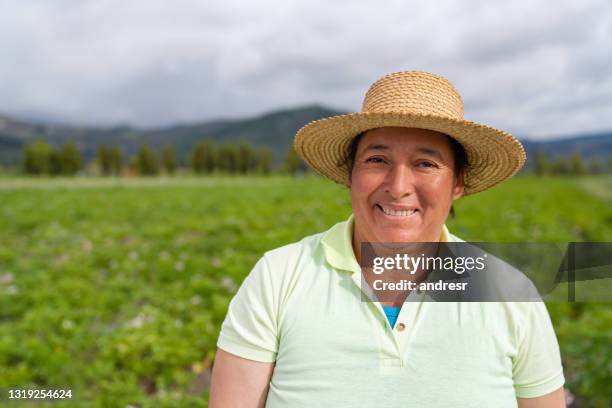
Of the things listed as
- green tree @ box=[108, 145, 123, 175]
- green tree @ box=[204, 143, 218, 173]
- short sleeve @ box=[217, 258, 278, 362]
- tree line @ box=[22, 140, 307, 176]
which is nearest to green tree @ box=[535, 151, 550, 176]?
tree line @ box=[22, 140, 307, 176]

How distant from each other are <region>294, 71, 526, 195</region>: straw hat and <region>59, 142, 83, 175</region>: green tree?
82.2 metres

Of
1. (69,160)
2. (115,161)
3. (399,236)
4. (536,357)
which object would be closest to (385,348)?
(399,236)

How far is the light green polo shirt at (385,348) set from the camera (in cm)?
166

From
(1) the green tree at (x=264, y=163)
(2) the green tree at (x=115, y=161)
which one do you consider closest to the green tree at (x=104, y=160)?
(2) the green tree at (x=115, y=161)

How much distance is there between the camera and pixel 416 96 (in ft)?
5.84

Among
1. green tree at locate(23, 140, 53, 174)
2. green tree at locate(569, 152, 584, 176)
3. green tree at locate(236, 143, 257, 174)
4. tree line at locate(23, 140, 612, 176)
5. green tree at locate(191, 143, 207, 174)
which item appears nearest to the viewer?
green tree at locate(23, 140, 53, 174)

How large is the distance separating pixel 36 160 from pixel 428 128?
272 ft

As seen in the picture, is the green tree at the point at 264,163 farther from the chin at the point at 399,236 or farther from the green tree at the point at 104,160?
the chin at the point at 399,236

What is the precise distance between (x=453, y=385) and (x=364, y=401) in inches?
12.7

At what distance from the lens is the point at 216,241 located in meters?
8.16

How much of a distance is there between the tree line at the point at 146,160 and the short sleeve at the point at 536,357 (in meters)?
60.2

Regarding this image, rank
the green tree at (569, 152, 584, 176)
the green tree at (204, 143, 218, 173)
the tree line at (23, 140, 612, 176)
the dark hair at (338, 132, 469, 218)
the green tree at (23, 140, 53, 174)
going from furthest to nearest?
the green tree at (569, 152, 584, 176), the green tree at (204, 143, 218, 173), the tree line at (23, 140, 612, 176), the green tree at (23, 140, 53, 174), the dark hair at (338, 132, 469, 218)

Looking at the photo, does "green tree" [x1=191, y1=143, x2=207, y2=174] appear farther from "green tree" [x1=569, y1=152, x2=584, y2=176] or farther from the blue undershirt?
the blue undershirt

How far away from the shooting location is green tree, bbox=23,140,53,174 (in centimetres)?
7250
